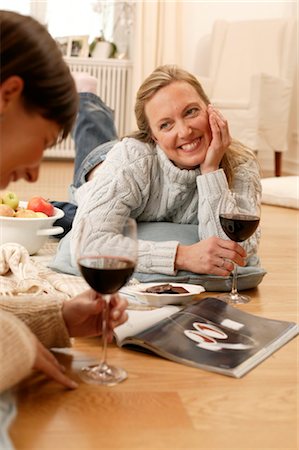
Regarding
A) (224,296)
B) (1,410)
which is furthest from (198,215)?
(1,410)

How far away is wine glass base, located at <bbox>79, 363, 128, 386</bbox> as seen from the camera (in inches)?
50.8

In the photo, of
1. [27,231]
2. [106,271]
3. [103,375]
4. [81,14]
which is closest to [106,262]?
[106,271]

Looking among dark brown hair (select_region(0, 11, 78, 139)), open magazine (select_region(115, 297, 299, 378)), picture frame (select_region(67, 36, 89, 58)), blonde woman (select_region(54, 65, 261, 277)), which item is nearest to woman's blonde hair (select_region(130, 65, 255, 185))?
blonde woman (select_region(54, 65, 261, 277))

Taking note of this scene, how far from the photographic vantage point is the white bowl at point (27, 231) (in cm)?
231

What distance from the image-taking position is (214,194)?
2129 mm

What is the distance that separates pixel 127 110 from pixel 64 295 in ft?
16.6

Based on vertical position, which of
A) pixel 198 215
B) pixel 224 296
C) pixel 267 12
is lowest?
pixel 224 296

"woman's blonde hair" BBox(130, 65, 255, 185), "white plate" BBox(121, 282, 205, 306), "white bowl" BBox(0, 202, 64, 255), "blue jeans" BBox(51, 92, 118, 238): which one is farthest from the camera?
"blue jeans" BBox(51, 92, 118, 238)

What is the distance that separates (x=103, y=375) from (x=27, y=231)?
1108 millimetres

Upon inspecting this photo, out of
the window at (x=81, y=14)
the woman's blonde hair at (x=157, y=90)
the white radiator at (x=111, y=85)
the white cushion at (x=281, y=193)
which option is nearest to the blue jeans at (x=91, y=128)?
the woman's blonde hair at (x=157, y=90)

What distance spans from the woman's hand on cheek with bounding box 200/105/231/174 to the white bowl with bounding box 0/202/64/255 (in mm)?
566

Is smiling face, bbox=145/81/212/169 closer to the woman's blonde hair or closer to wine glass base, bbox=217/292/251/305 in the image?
the woman's blonde hair

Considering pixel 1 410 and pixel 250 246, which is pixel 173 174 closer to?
pixel 250 246

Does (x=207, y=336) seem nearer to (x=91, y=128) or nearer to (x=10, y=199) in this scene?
(x=10, y=199)
